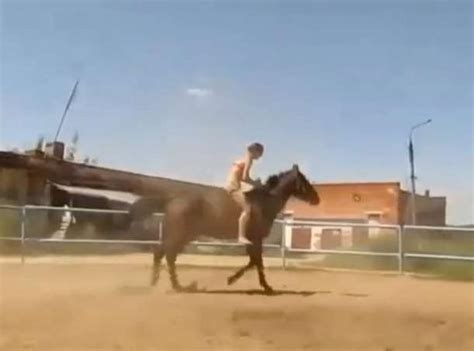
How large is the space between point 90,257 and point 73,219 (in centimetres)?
28

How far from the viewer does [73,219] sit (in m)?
5.25

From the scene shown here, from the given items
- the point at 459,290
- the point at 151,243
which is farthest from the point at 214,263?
the point at 459,290

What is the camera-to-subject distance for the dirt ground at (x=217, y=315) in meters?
3.54

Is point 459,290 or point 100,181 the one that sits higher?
point 100,181

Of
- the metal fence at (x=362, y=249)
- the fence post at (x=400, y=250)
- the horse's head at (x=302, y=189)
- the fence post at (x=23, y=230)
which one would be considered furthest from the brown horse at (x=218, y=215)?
the fence post at (x=400, y=250)

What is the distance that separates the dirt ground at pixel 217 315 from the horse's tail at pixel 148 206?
0.33 m

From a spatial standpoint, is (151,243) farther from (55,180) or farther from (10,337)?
(10,337)

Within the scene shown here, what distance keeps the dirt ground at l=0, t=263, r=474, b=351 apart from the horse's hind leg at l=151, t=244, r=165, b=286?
0.05m

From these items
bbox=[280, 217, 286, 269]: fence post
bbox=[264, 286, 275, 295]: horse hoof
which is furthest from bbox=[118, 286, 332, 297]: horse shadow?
bbox=[280, 217, 286, 269]: fence post

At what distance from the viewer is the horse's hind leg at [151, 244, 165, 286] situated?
4457 mm

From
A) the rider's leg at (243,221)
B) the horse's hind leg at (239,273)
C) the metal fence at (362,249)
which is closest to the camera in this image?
the rider's leg at (243,221)

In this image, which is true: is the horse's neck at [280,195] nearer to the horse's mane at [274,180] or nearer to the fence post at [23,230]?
the horse's mane at [274,180]

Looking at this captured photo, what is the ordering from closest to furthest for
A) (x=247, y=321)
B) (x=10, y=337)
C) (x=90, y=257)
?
(x=10, y=337)
(x=247, y=321)
(x=90, y=257)

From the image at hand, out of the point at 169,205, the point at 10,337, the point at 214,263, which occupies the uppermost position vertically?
the point at 169,205
